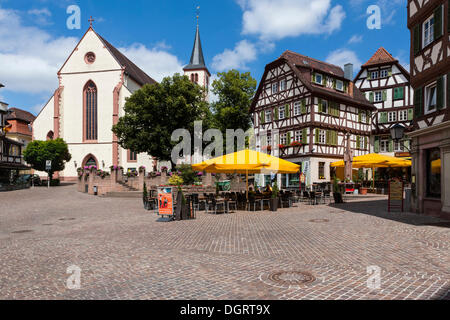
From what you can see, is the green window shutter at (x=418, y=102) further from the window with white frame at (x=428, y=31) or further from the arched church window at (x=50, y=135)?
the arched church window at (x=50, y=135)

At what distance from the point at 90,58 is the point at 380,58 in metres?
37.6

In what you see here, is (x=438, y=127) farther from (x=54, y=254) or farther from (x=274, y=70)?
(x=274, y=70)

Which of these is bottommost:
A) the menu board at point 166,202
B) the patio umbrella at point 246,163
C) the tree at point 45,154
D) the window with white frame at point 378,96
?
the menu board at point 166,202

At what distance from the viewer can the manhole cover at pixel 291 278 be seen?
4.83 m

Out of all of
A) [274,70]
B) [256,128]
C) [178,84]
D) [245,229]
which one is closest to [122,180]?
[178,84]

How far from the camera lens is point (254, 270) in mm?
5477

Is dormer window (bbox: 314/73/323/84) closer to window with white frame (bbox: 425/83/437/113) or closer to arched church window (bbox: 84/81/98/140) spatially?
window with white frame (bbox: 425/83/437/113)

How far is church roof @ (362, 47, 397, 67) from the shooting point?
33.2 metres

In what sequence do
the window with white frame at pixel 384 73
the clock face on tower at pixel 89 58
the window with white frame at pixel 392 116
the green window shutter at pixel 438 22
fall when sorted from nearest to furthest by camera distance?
1. the green window shutter at pixel 438 22
2. the window with white frame at pixel 392 116
3. the window with white frame at pixel 384 73
4. the clock face on tower at pixel 89 58

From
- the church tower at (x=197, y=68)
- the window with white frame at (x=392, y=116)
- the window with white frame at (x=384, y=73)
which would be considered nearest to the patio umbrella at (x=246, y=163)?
the window with white frame at (x=392, y=116)

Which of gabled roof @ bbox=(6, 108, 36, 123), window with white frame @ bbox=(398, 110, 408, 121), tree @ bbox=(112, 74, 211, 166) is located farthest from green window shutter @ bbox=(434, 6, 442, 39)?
gabled roof @ bbox=(6, 108, 36, 123)

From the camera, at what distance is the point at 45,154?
41.3 m

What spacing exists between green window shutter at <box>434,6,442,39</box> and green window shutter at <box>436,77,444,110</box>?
161 cm

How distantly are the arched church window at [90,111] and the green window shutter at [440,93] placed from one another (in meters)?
43.0
